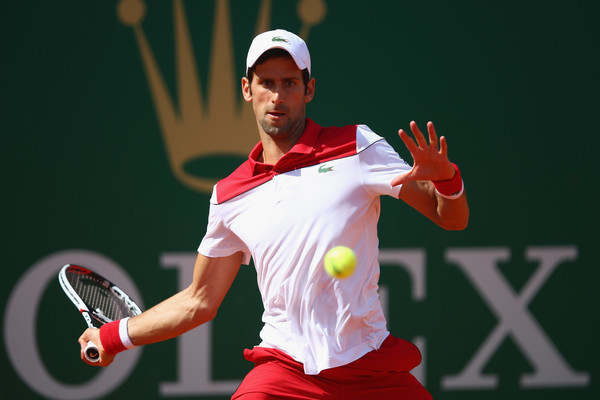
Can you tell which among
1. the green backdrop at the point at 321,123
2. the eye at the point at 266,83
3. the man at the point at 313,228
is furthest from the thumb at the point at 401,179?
the green backdrop at the point at 321,123

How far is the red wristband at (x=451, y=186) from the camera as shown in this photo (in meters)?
2.35

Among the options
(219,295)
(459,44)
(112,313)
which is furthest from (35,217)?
(459,44)

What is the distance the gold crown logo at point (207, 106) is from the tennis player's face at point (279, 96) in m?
1.60

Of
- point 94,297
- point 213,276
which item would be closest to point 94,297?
point 94,297

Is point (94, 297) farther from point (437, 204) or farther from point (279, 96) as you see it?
point (437, 204)

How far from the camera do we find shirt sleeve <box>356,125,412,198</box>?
2527 mm

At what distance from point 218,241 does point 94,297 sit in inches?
27.9

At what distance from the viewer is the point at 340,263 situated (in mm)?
2383

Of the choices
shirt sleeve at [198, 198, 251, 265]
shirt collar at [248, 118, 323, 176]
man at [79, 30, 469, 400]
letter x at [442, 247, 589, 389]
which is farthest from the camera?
letter x at [442, 247, 589, 389]

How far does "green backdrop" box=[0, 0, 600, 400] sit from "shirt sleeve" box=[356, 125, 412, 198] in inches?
68.2

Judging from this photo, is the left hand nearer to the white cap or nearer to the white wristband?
the white cap

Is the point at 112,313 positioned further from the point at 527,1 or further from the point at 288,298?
the point at 527,1

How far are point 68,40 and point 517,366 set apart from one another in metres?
2.96

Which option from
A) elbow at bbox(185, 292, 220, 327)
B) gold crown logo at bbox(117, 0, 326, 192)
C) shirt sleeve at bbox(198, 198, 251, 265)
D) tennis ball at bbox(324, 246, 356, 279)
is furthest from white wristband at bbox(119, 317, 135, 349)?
gold crown logo at bbox(117, 0, 326, 192)
